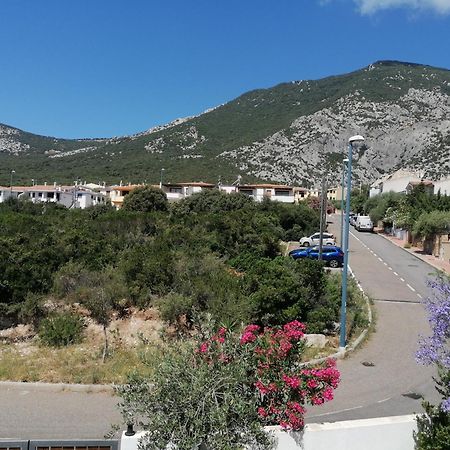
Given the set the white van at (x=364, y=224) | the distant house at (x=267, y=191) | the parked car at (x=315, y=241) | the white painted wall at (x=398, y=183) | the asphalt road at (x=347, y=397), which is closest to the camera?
the asphalt road at (x=347, y=397)

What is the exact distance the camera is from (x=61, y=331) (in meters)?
16.5

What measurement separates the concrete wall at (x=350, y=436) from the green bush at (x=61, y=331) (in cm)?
1039

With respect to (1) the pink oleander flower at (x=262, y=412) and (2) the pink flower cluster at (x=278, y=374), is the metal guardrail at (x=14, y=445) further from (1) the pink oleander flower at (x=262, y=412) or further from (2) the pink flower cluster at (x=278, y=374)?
(1) the pink oleander flower at (x=262, y=412)

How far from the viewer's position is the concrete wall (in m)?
6.81

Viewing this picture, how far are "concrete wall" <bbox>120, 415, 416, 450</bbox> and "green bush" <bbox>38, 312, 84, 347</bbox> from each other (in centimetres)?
1039

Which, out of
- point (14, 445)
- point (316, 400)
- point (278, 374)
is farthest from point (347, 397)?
point (14, 445)

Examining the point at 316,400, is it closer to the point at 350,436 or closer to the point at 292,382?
the point at 292,382

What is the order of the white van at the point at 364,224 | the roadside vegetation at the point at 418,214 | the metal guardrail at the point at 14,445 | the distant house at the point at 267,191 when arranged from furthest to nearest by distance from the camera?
the distant house at the point at 267,191 < the white van at the point at 364,224 < the roadside vegetation at the point at 418,214 < the metal guardrail at the point at 14,445

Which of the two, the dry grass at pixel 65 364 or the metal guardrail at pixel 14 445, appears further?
Result: the dry grass at pixel 65 364

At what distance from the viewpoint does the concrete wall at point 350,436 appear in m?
6.81

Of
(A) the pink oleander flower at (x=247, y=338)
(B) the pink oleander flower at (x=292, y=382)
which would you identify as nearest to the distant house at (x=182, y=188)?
(A) the pink oleander flower at (x=247, y=338)

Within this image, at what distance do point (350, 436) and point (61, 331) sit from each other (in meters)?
11.8

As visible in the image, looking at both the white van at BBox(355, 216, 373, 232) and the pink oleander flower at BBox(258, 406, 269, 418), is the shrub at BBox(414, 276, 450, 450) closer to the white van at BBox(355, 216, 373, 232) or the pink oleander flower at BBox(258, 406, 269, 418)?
the pink oleander flower at BBox(258, 406, 269, 418)

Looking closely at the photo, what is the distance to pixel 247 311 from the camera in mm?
16078
